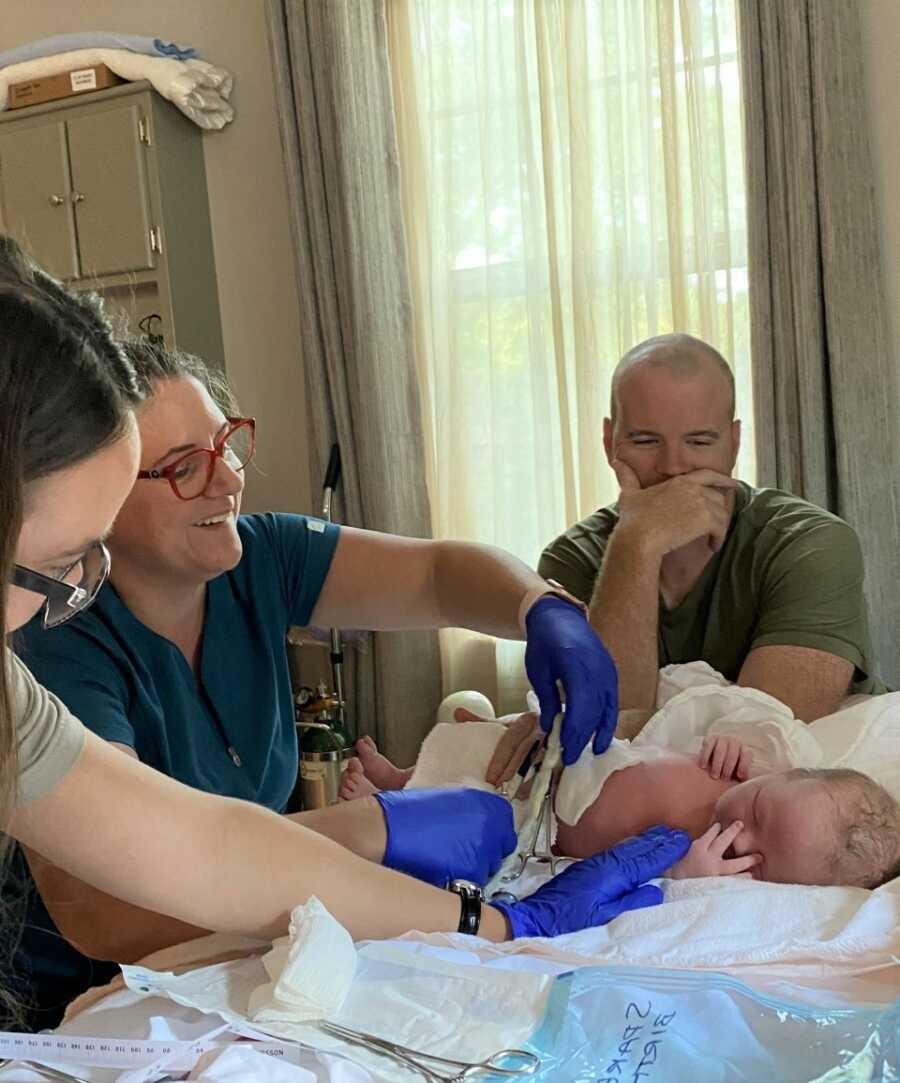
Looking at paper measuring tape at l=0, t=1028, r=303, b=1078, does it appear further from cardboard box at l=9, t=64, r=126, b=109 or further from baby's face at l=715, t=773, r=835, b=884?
cardboard box at l=9, t=64, r=126, b=109

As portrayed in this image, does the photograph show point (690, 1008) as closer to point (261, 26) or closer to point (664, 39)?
point (664, 39)

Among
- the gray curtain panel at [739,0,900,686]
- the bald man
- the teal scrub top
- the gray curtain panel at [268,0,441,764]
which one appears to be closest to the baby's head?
the bald man

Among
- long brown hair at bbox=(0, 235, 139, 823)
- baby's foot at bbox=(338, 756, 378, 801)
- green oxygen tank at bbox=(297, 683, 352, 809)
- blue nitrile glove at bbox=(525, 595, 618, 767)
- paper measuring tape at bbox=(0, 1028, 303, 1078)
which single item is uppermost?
long brown hair at bbox=(0, 235, 139, 823)

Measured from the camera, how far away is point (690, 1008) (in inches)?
33.2

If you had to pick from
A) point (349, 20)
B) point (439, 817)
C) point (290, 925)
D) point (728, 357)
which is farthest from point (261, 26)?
point (290, 925)

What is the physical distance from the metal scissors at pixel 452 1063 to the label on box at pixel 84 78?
326cm

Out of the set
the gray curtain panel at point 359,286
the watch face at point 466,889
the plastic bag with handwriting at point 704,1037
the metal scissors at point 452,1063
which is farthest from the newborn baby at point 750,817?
the gray curtain panel at point 359,286

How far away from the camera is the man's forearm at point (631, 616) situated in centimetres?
181

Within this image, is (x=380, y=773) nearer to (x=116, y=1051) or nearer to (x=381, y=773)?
(x=381, y=773)

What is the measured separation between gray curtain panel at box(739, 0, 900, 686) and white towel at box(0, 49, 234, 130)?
1634 mm

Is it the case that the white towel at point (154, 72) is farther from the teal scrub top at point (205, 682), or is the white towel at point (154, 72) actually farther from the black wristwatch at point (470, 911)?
the black wristwatch at point (470, 911)

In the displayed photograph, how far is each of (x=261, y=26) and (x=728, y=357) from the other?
6.02 feet

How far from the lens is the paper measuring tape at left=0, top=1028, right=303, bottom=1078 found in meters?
0.79

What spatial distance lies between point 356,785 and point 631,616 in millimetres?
521
